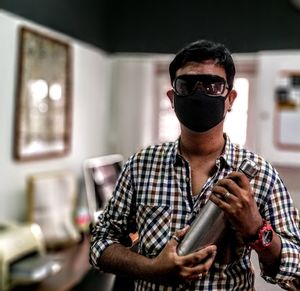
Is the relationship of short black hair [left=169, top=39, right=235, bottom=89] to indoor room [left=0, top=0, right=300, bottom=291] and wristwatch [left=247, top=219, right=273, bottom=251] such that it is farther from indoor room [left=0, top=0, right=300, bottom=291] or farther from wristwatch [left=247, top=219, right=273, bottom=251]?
indoor room [left=0, top=0, right=300, bottom=291]

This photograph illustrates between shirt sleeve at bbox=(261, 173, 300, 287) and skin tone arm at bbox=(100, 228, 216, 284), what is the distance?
0.23ft

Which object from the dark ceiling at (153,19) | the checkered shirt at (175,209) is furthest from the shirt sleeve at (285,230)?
the dark ceiling at (153,19)

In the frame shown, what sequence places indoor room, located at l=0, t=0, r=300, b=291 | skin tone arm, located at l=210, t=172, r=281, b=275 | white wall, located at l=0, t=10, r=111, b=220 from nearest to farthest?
skin tone arm, located at l=210, t=172, r=281, b=275 < indoor room, located at l=0, t=0, r=300, b=291 < white wall, located at l=0, t=10, r=111, b=220

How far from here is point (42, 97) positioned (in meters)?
2.01

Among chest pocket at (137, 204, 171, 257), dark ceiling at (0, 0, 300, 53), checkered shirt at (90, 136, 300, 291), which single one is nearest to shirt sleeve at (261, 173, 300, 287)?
checkered shirt at (90, 136, 300, 291)

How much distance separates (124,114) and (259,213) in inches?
80.8

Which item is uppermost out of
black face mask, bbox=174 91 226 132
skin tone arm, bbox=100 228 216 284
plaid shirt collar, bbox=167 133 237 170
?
black face mask, bbox=174 91 226 132

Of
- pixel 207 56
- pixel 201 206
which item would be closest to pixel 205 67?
pixel 207 56

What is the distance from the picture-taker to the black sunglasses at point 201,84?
0.42 metres

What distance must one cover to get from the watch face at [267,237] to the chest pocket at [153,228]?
0.31 feet

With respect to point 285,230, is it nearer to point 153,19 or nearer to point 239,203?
point 239,203

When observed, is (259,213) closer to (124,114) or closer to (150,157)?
(150,157)

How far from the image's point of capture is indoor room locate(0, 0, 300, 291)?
1.55 metres

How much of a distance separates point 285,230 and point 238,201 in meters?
0.08
